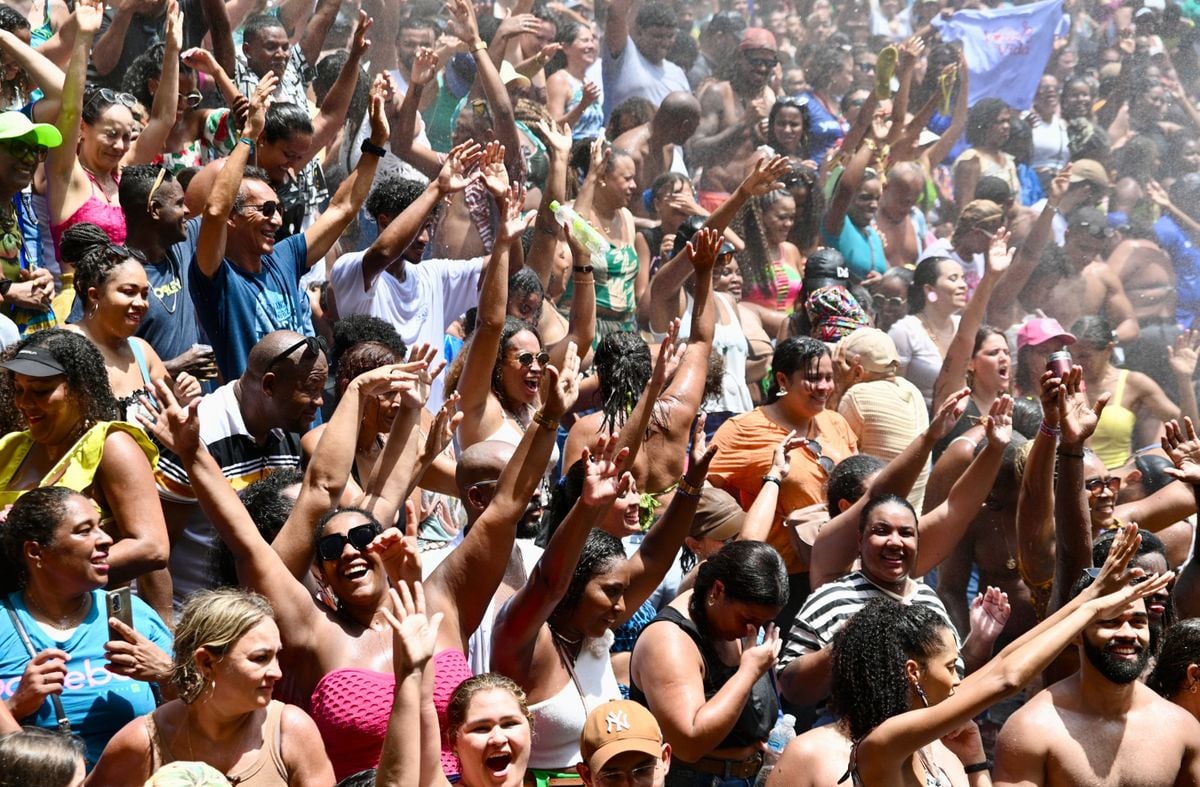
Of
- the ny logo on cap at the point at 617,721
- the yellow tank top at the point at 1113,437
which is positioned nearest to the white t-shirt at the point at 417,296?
the ny logo on cap at the point at 617,721

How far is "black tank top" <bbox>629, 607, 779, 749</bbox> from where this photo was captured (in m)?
5.07

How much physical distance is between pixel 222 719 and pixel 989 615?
8.47ft

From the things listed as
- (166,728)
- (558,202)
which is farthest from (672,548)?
(558,202)

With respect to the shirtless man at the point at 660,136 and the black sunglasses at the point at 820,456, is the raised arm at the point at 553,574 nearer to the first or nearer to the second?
the black sunglasses at the point at 820,456

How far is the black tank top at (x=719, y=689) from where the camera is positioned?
5.07m

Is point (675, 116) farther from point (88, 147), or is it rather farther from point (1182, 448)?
point (1182, 448)

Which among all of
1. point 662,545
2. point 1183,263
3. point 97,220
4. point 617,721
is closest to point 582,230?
point 97,220

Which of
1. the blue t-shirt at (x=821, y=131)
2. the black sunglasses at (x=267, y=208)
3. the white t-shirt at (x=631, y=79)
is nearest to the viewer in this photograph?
the black sunglasses at (x=267, y=208)

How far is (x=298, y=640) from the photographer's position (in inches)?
174

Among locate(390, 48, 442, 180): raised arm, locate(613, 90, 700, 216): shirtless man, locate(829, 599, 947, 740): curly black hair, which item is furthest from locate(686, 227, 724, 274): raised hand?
locate(613, 90, 700, 216): shirtless man

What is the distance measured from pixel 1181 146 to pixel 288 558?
940cm

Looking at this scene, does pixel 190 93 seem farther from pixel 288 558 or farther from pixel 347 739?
pixel 347 739

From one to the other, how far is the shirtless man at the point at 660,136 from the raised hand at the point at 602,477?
17.4 feet

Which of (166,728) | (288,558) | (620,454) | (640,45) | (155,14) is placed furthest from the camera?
(640,45)
